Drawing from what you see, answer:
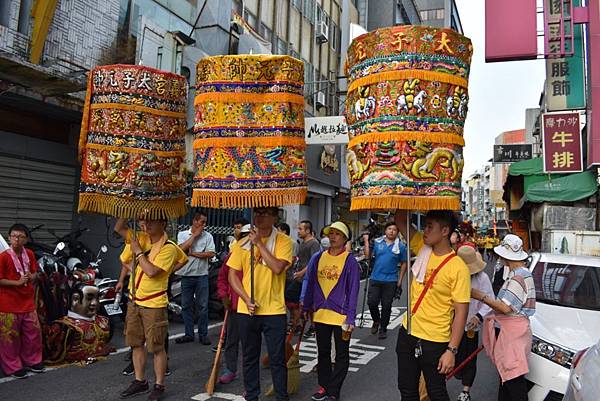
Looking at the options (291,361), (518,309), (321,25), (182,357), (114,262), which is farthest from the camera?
(321,25)

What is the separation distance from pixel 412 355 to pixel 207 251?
411 cm

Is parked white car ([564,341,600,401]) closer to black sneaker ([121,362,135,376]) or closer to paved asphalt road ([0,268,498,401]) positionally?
paved asphalt road ([0,268,498,401])

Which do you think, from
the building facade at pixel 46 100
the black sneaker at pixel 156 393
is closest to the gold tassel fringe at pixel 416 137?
the black sneaker at pixel 156 393

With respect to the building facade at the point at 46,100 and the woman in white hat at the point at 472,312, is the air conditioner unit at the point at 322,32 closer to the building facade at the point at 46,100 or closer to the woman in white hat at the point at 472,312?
the building facade at the point at 46,100

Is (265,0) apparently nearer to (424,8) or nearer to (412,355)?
(412,355)

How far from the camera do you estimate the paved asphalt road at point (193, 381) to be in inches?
190

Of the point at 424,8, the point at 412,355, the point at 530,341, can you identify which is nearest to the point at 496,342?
the point at 530,341

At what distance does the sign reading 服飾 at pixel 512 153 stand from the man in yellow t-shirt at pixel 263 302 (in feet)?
59.8

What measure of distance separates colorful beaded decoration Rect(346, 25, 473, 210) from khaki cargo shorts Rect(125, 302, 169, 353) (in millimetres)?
2247

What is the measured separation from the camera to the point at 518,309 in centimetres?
404

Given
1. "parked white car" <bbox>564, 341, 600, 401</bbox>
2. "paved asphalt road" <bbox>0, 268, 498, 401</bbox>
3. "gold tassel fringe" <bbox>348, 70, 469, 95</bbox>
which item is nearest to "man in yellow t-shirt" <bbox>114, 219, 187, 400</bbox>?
"paved asphalt road" <bbox>0, 268, 498, 401</bbox>

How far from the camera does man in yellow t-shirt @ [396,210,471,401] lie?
131 inches

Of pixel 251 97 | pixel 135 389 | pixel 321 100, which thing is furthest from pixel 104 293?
pixel 321 100

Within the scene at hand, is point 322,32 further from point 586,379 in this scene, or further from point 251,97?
point 586,379
